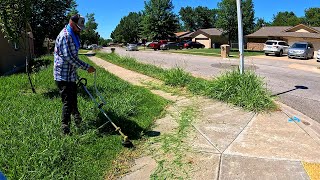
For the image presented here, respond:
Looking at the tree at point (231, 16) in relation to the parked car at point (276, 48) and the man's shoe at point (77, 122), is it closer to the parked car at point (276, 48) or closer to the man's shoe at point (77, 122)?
the parked car at point (276, 48)

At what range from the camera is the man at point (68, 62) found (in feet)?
15.4

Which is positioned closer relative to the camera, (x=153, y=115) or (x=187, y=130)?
(x=187, y=130)

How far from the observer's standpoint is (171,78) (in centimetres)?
999

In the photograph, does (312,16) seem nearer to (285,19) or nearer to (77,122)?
(285,19)

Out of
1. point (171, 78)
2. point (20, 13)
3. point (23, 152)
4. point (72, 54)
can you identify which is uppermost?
point (20, 13)

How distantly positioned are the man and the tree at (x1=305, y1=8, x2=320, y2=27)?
83.5 meters

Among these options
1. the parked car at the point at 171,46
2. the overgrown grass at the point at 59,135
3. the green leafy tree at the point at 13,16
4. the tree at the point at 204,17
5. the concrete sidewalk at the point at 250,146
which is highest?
the tree at the point at 204,17

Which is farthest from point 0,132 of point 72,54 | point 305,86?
point 305,86

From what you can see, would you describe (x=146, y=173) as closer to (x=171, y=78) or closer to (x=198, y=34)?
(x=171, y=78)

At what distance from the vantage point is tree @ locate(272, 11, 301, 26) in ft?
271

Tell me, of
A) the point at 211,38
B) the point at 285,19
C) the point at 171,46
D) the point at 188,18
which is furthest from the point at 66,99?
the point at 188,18

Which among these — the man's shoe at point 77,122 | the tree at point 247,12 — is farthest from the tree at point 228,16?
the man's shoe at point 77,122

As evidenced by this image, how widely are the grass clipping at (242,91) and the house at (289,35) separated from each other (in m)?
33.2

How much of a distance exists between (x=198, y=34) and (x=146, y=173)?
58.7m
